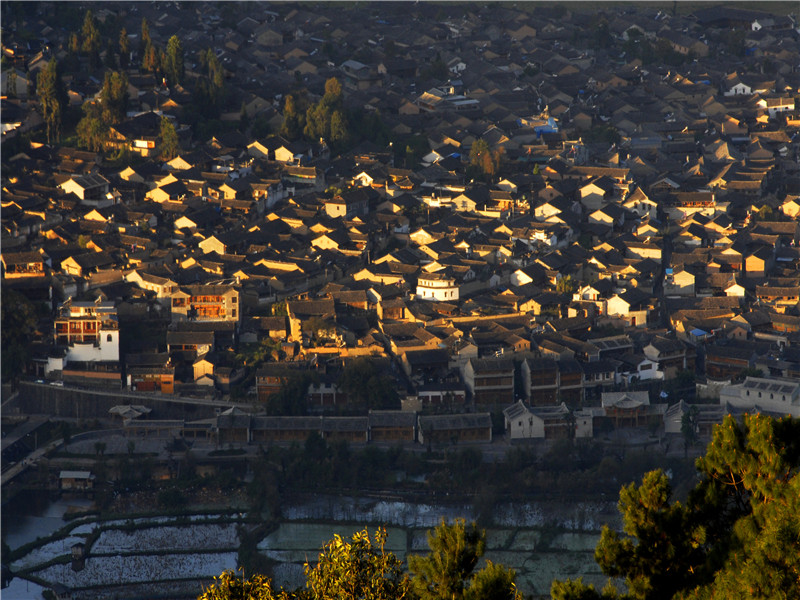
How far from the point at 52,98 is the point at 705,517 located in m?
19.0

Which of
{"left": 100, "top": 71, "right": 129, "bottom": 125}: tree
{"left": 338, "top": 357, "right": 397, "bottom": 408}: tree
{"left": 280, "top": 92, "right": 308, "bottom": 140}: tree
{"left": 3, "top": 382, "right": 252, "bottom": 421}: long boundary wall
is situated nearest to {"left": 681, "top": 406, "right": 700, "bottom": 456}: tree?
{"left": 338, "top": 357, "right": 397, "bottom": 408}: tree

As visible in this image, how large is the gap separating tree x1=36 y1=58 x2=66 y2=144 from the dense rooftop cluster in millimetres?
341

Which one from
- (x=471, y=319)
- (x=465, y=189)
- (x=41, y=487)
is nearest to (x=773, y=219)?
(x=465, y=189)

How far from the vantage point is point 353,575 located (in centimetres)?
622

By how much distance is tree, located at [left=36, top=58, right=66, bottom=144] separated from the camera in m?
23.6

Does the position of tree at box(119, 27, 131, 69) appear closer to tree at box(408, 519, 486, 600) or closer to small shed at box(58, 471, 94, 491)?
small shed at box(58, 471, 94, 491)

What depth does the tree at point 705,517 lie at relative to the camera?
21.1 ft

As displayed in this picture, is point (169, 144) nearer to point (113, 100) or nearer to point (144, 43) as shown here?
point (113, 100)

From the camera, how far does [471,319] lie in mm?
17078

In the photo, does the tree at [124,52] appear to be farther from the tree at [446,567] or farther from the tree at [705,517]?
the tree at [446,567]

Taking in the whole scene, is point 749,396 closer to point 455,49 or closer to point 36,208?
point 36,208

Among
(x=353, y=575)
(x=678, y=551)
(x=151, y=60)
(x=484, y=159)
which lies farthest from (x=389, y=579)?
(x=151, y=60)

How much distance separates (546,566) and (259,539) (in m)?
2.81

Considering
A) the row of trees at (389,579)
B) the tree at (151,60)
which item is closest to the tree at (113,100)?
the tree at (151,60)
